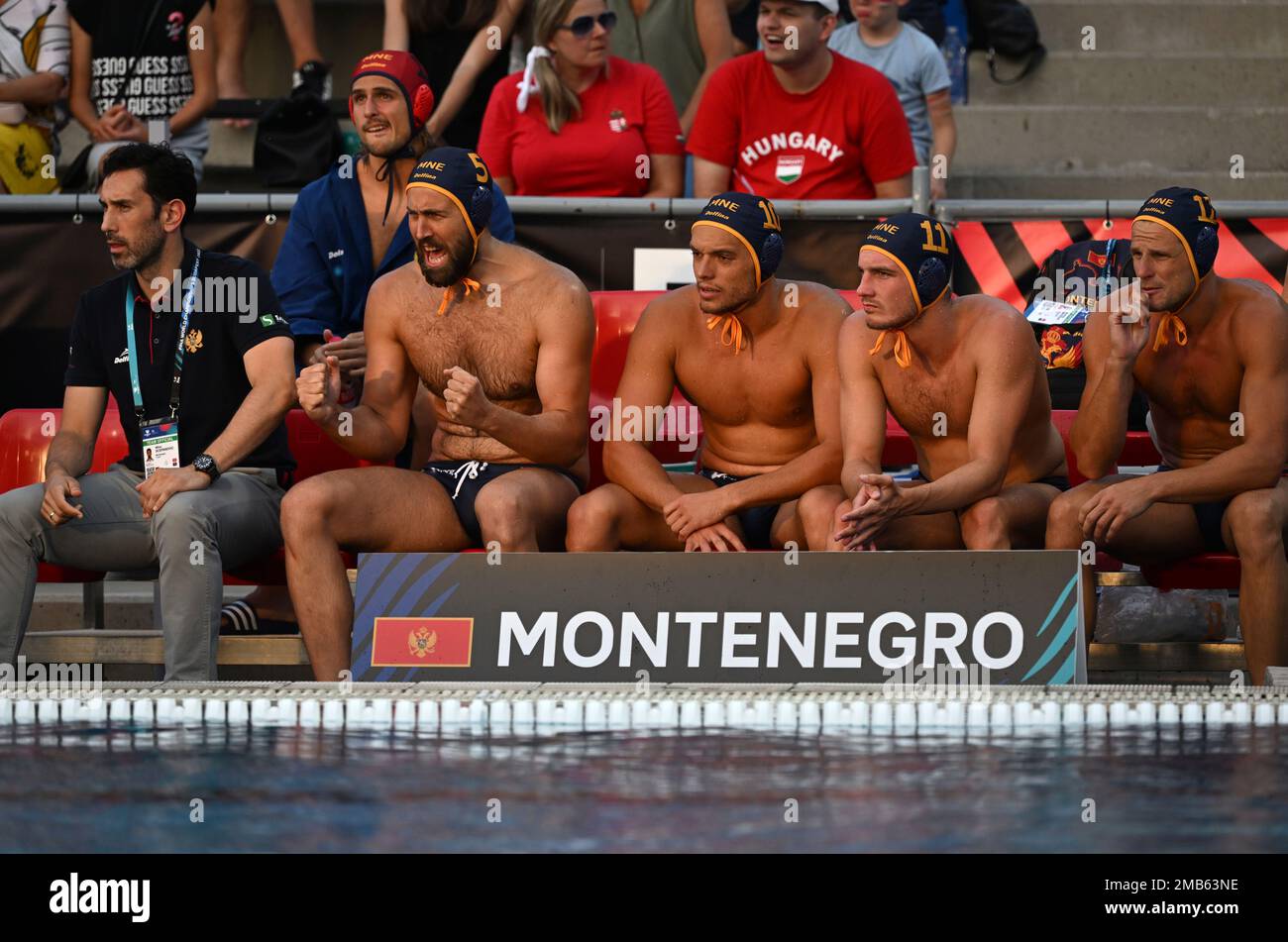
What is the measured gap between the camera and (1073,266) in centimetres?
599

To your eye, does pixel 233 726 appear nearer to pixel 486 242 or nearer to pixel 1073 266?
pixel 486 242

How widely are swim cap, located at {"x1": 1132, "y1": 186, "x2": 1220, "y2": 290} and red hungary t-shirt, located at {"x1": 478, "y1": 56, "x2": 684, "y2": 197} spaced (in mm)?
2436

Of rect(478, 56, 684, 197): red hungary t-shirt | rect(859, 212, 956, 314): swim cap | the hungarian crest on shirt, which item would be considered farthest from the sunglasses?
rect(859, 212, 956, 314): swim cap

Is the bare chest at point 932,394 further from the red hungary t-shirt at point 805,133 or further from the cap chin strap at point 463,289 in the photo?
the red hungary t-shirt at point 805,133

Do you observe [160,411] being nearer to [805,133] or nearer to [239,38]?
[805,133]

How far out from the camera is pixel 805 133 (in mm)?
6617

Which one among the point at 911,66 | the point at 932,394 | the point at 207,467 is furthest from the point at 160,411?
the point at 911,66

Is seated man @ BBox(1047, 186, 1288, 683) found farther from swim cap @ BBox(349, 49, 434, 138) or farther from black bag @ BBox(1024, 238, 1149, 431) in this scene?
swim cap @ BBox(349, 49, 434, 138)

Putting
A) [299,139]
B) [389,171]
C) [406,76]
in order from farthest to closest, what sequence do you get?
[299,139] → [389,171] → [406,76]

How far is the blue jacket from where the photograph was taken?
5.81 meters

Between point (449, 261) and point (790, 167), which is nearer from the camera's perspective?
point (449, 261)

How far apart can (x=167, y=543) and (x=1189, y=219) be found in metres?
3.09

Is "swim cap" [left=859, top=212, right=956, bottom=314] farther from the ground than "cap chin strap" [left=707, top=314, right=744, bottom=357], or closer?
farther from the ground
